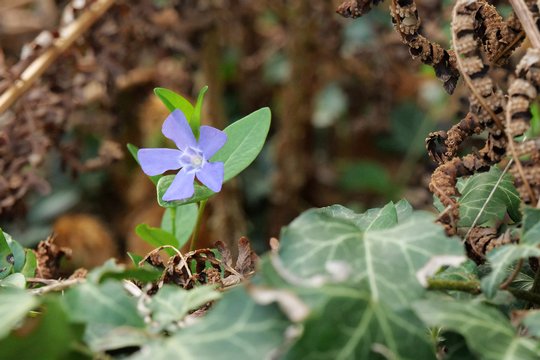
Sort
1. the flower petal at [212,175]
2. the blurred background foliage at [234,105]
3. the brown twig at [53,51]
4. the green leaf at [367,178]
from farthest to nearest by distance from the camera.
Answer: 1. the green leaf at [367,178]
2. the blurred background foliage at [234,105]
3. the brown twig at [53,51]
4. the flower petal at [212,175]

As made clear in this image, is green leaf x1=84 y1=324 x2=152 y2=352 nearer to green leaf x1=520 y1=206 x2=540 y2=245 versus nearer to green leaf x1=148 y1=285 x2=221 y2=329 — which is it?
green leaf x1=148 y1=285 x2=221 y2=329

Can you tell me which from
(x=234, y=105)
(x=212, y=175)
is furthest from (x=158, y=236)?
(x=234, y=105)

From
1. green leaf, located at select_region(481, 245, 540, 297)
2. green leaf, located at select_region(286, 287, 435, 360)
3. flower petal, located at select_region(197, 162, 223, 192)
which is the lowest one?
green leaf, located at select_region(481, 245, 540, 297)

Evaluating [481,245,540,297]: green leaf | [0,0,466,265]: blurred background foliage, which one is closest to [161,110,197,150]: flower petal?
[481,245,540,297]: green leaf

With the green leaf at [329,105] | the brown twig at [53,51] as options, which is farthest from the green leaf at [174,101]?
the green leaf at [329,105]

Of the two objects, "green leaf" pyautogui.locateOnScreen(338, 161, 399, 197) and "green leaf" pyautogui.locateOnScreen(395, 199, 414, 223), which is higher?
"green leaf" pyautogui.locateOnScreen(395, 199, 414, 223)

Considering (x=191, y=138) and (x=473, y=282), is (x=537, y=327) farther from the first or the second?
(x=191, y=138)

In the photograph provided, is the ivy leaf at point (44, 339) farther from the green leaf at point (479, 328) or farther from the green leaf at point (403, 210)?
the green leaf at point (403, 210)

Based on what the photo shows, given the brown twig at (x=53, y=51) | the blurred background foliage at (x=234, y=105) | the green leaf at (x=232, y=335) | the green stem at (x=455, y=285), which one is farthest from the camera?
the blurred background foliage at (x=234, y=105)
